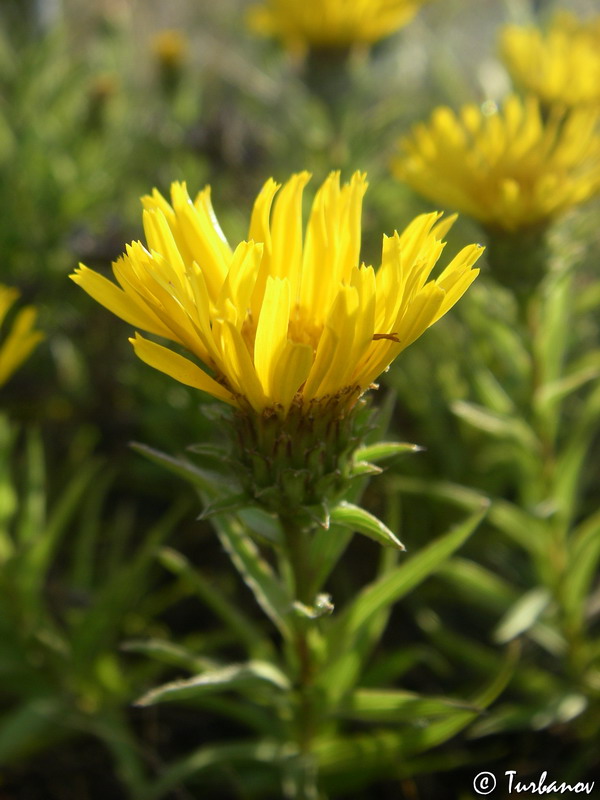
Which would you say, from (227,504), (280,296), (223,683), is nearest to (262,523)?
(227,504)

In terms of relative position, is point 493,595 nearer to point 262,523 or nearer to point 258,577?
point 258,577

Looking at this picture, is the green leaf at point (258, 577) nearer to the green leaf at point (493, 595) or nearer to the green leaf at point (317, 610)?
the green leaf at point (317, 610)

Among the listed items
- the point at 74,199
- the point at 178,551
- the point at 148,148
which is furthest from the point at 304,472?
the point at 148,148

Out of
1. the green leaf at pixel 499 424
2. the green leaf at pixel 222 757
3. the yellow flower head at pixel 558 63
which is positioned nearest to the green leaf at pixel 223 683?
the green leaf at pixel 222 757

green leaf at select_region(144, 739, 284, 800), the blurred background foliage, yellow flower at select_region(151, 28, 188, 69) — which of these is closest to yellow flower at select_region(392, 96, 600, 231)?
the blurred background foliage

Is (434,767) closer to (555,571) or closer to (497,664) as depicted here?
(497,664)

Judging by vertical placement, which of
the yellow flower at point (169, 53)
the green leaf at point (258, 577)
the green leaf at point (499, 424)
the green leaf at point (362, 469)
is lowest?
the green leaf at point (258, 577)

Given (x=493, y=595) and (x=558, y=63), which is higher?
(x=558, y=63)
